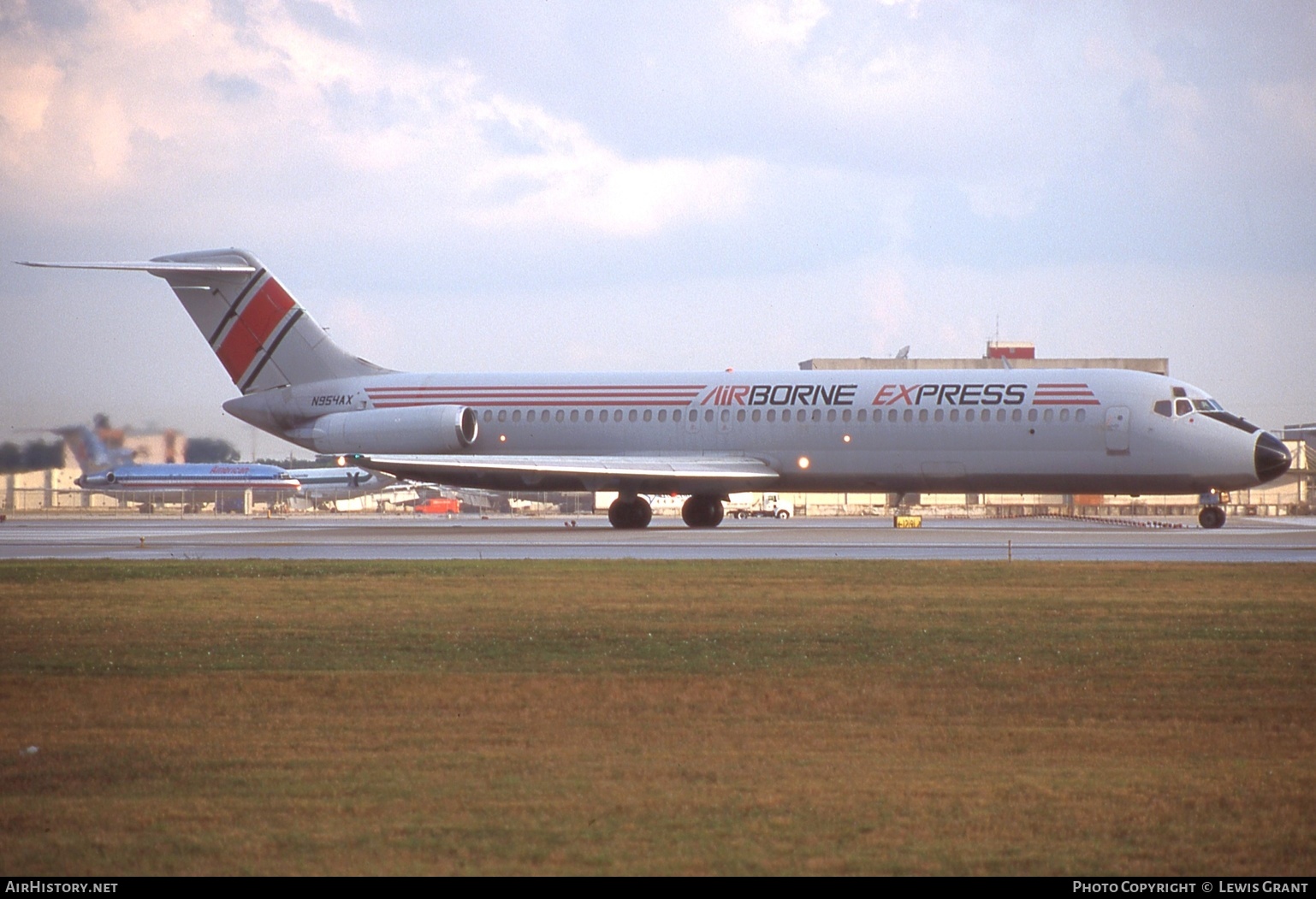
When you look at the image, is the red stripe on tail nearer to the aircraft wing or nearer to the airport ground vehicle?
the aircraft wing

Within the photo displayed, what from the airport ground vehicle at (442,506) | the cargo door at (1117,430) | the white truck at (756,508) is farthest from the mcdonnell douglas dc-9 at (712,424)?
the airport ground vehicle at (442,506)

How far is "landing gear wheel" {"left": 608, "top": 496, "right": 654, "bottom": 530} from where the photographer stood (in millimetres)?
40812

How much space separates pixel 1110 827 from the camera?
25.2ft

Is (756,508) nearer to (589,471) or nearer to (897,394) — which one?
(897,394)

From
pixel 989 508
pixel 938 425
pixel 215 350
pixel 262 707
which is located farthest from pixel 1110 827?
pixel 989 508

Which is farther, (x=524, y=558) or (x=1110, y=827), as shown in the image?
(x=524, y=558)

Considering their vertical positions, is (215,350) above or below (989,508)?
above

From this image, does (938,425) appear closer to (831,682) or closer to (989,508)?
(831,682)

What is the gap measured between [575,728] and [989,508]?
223 ft

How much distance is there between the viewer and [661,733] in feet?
33.4

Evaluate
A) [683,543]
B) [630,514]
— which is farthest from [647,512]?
[683,543]

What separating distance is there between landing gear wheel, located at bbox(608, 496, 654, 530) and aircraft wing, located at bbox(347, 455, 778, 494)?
1454mm

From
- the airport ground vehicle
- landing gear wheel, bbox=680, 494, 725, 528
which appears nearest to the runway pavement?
landing gear wheel, bbox=680, 494, 725, 528

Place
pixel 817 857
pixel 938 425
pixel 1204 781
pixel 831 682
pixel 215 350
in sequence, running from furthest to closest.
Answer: pixel 215 350, pixel 938 425, pixel 831 682, pixel 1204 781, pixel 817 857
